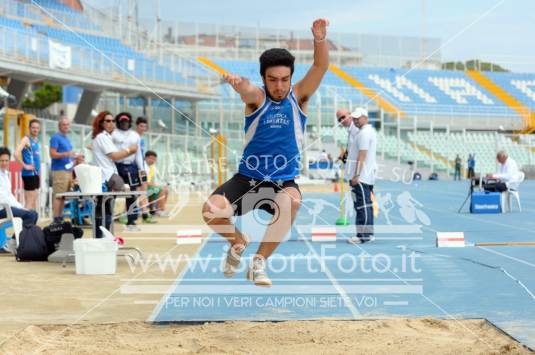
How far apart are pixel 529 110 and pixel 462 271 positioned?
4543cm

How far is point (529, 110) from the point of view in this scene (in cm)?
5166

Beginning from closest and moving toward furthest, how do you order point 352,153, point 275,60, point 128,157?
point 275,60, point 352,153, point 128,157

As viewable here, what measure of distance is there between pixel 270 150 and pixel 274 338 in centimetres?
126

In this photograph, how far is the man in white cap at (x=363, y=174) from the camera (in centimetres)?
1149

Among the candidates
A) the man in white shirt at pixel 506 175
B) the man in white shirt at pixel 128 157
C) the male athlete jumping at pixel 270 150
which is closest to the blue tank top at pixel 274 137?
the male athlete jumping at pixel 270 150

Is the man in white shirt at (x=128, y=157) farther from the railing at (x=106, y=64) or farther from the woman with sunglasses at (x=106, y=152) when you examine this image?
the railing at (x=106, y=64)

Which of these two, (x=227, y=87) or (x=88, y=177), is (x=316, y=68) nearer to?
(x=88, y=177)

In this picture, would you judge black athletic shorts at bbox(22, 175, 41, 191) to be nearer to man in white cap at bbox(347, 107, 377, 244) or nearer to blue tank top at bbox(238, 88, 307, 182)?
man in white cap at bbox(347, 107, 377, 244)

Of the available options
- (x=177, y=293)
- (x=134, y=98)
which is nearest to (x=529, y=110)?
(x=134, y=98)

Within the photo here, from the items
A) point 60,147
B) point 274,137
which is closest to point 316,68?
point 274,137

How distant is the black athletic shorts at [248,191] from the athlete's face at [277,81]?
0.64m

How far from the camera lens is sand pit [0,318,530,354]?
503cm

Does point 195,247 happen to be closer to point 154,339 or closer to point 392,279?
point 392,279

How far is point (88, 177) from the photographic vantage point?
9492 millimetres
